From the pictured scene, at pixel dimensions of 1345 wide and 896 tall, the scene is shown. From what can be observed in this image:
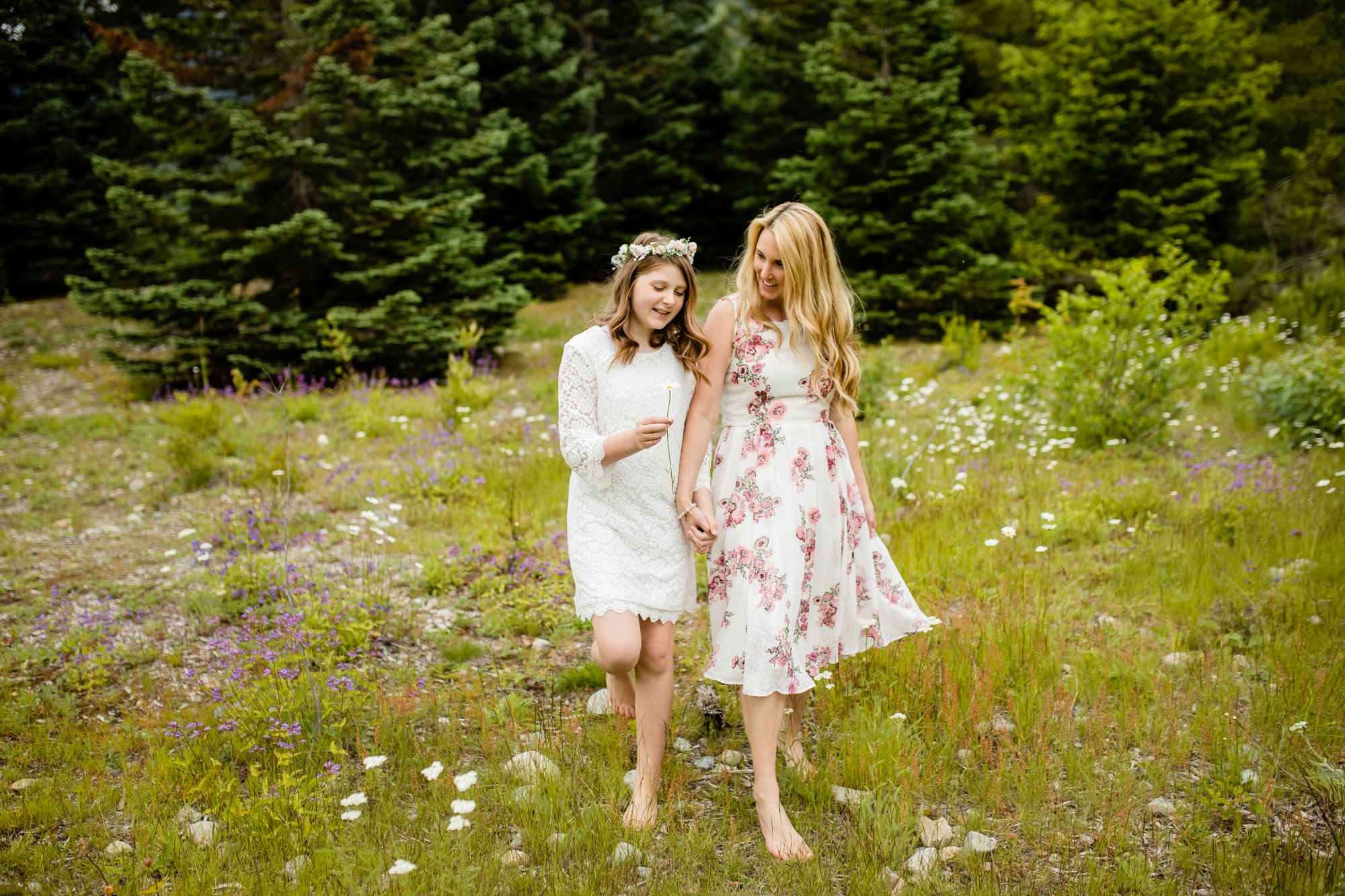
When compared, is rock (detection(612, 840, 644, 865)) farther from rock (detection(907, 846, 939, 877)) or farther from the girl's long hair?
the girl's long hair

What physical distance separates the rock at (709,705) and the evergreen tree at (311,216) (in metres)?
7.09

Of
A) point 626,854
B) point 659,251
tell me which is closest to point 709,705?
point 626,854

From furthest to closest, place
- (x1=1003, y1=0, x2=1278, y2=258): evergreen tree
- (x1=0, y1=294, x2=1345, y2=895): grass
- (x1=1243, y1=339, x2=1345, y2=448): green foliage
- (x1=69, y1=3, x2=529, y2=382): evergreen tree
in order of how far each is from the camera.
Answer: (x1=1003, y1=0, x2=1278, y2=258): evergreen tree, (x1=69, y1=3, x2=529, y2=382): evergreen tree, (x1=1243, y1=339, x2=1345, y2=448): green foliage, (x1=0, y1=294, x2=1345, y2=895): grass

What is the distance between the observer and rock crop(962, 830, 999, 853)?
2473mm

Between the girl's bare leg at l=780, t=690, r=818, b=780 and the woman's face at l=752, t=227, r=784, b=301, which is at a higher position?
the woman's face at l=752, t=227, r=784, b=301

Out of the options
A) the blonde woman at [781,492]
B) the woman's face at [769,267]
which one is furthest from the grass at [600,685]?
the woman's face at [769,267]

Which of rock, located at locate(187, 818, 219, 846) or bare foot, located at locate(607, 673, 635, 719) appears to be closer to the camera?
rock, located at locate(187, 818, 219, 846)

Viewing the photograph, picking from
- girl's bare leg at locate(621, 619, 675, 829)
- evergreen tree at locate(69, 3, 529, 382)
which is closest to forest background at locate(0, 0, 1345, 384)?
evergreen tree at locate(69, 3, 529, 382)

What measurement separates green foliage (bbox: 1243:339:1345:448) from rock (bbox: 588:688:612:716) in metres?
5.32

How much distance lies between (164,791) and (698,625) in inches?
96.5

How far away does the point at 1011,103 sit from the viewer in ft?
49.5

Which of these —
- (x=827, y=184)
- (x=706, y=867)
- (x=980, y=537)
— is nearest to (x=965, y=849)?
(x=706, y=867)

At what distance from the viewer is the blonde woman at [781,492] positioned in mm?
2604

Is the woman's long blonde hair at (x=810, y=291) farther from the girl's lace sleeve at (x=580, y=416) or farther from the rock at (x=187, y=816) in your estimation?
the rock at (x=187, y=816)
